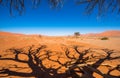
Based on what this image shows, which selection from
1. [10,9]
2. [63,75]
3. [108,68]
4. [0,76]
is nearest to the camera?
[10,9]

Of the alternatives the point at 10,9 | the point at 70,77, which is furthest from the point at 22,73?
the point at 10,9

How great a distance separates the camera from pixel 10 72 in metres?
5.67

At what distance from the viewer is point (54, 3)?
3.61 m

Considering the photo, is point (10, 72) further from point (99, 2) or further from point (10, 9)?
point (99, 2)

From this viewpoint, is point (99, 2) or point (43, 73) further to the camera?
point (43, 73)

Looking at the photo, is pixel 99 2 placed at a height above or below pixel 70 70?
above

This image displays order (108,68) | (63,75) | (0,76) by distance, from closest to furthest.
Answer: (0,76) → (63,75) → (108,68)

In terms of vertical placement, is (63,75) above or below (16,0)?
below

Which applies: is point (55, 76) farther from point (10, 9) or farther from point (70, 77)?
point (10, 9)

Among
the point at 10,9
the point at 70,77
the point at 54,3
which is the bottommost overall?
the point at 70,77

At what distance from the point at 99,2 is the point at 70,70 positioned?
324 cm

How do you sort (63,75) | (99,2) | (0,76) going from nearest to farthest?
1. (99,2)
2. (0,76)
3. (63,75)

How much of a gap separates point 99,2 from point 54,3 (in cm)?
137

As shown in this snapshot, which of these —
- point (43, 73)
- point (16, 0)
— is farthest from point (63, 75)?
point (16, 0)
